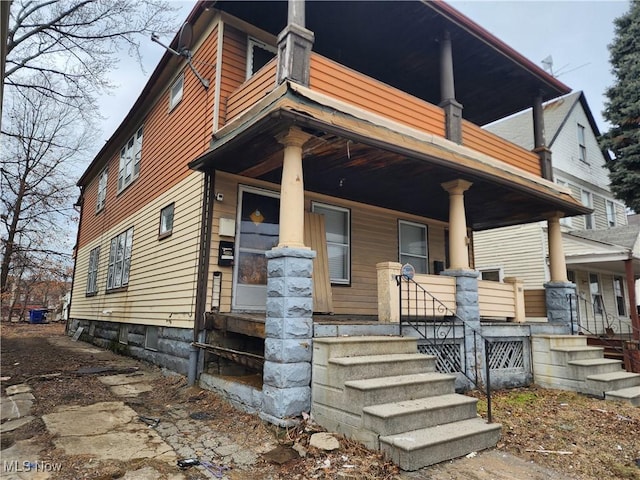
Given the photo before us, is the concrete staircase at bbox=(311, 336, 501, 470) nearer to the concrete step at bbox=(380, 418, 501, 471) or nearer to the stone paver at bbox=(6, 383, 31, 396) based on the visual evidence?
the concrete step at bbox=(380, 418, 501, 471)

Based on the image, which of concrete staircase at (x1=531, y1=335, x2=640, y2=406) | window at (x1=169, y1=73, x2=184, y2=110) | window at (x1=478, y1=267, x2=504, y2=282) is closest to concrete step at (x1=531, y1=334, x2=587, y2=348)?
concrete staircase at (x1=531, y1=335, x2=640, y2=406)

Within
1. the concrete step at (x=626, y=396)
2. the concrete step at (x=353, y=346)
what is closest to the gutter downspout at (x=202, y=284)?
the concrete step at (x=353, y=346)

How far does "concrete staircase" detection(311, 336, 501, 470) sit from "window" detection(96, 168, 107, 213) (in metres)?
12.2

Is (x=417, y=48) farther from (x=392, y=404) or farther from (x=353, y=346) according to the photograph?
(x=392, y=404)

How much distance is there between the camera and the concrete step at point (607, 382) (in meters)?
6.29

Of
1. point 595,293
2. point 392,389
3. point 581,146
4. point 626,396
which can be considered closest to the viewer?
point 392,389

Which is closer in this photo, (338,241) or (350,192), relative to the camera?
(350,192)

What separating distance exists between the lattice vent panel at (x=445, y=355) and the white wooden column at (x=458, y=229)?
1.27 m

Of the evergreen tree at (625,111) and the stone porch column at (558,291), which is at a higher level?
the evergreen tree at (625,111)

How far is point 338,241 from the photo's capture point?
27.5 feet

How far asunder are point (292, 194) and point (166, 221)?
4.73 metres

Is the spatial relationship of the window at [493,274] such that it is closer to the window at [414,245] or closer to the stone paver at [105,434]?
the window at [414,245]

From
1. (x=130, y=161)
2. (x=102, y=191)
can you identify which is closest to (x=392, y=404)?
(x=130, y=161)

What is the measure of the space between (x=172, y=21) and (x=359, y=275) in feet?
30.2
